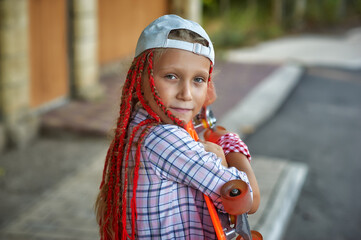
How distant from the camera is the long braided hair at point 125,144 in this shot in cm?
142

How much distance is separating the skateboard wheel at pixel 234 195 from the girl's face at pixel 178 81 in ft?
0.85

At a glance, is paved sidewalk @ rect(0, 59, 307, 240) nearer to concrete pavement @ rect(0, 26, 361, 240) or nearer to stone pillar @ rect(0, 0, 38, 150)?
concrete pavement @ rect(0, 26, 361, 240)

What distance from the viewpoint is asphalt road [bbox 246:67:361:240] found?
3.86m

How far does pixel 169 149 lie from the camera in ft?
4.52

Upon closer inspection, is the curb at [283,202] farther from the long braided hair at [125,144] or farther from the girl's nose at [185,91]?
the girl's nose at [185,91]

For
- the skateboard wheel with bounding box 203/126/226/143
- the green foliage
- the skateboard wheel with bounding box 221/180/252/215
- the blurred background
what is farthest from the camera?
the green foliage

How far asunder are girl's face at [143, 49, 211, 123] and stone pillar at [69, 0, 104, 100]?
5169 millimetres

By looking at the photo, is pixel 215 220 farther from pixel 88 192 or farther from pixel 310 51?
pixel 310 51

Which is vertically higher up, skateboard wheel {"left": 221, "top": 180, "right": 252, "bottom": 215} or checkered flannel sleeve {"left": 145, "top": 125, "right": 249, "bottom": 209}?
checkered flannel sleeve {"left": 145, "top": 125, "right": 249, "bottom": 209}

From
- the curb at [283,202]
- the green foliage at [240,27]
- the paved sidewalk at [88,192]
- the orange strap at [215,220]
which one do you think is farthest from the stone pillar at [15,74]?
the green foliage at [240,27]

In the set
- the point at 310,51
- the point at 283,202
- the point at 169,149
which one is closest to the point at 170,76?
the point at 169,149

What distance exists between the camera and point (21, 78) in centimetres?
520

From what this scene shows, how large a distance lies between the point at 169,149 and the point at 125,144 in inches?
8.3

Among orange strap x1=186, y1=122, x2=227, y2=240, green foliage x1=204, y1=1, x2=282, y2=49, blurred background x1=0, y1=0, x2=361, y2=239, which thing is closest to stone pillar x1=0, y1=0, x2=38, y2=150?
blurred background x1=0, y1=0, x2=361, y2=239
